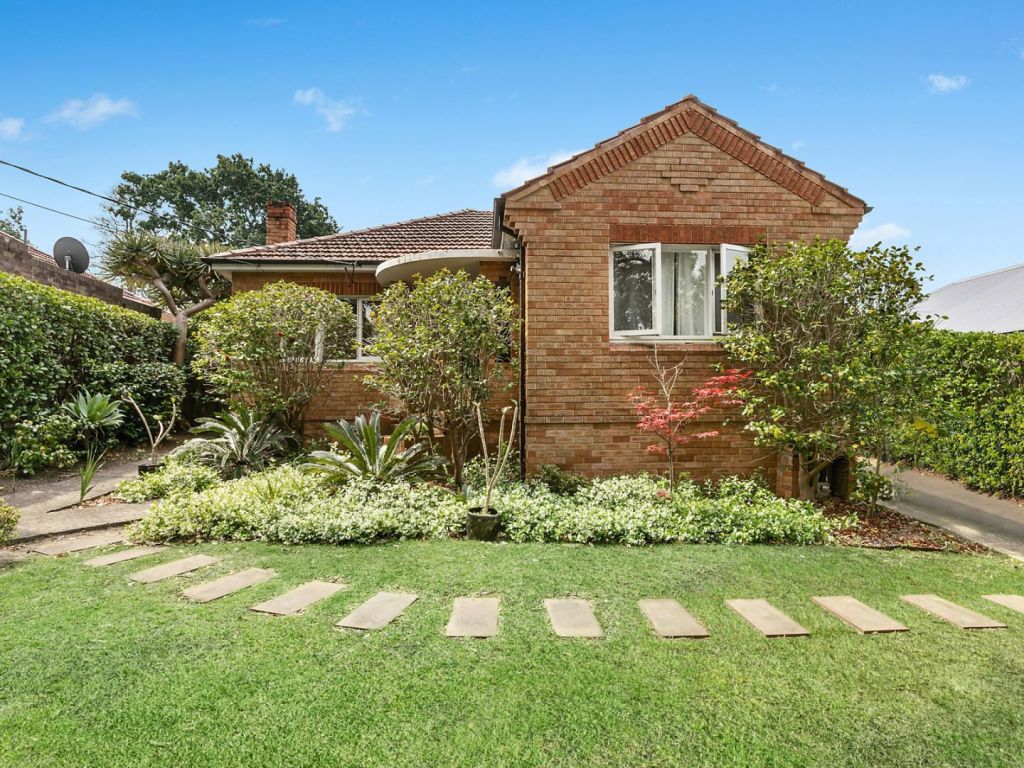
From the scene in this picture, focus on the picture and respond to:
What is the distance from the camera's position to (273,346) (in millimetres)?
9578

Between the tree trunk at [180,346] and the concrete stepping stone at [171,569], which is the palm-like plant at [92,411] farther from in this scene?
the concrete stepping stone at [171,569]

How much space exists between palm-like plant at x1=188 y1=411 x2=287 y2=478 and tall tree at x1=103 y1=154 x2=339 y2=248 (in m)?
41.6

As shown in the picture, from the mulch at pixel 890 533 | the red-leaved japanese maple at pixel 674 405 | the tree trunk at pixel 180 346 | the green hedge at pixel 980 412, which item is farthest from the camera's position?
the tree trunk at pixel 180 346

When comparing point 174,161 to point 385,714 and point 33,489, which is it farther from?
point 385,714

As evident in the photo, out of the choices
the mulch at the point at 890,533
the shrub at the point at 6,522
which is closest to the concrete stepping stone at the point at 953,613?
the mulch at the point at 890,533

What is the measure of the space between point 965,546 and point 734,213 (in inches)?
212

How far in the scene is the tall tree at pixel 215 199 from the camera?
45594 mm

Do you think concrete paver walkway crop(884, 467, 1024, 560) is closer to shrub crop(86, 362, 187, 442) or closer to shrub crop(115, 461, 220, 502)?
shrub crop(115, 461, 220, 502)

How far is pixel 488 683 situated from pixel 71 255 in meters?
20.3

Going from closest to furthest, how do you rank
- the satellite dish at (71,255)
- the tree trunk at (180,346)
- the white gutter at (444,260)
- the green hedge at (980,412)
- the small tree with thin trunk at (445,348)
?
1. the small tree with thin trunk at (445,348)
2. the green hedge at (980,412)
3. the white gutter at (444,260)
4. the tree trunk at (180,346)
5. the satellite dish at (71,255)

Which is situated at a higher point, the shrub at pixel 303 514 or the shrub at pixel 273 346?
the shrub at pixel 273 346

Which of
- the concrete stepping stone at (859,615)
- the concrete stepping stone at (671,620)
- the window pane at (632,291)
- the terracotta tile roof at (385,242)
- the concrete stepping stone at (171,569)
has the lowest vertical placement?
the concrete stepping stone at (859,615)

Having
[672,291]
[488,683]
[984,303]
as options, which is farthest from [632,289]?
[984,303]

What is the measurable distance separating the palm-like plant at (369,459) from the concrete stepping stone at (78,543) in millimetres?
2346
